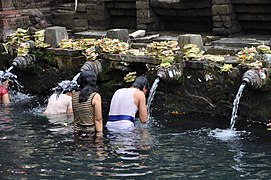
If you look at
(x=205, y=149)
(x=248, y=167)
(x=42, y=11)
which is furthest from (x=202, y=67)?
(x=42, y=11)

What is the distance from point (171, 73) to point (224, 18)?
434 centimetres

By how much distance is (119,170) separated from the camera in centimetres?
772

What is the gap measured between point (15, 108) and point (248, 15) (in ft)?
20.2

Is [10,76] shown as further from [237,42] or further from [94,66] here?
[237,42]

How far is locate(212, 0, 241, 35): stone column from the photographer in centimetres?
1443

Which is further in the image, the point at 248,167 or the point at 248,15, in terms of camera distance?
the point at 248,15

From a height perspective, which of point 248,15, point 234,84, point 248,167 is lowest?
point 248,167

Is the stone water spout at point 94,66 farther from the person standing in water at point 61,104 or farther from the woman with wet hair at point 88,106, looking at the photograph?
the woman with wet hair at point 88,106

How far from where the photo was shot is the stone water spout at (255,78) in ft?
31.4

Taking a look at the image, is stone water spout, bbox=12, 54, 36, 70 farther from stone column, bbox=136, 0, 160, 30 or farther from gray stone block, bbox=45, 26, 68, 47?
stone column, bbox=136, 0, 160, 30

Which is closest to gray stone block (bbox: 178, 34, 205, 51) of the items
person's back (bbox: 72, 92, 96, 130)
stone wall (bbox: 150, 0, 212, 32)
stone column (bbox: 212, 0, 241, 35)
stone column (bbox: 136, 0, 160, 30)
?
person's back (bbox: 72, 92, 96, 130)

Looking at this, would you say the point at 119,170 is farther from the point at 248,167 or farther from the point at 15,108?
the point at 15,108

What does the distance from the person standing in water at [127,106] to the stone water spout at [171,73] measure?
4.13 feet

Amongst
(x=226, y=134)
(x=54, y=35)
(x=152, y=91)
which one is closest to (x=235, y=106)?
(x=226, y=134)
